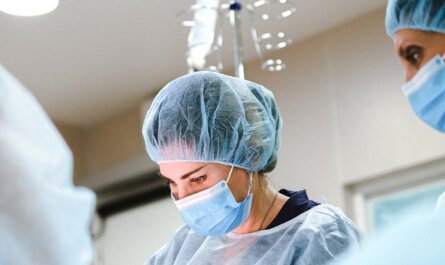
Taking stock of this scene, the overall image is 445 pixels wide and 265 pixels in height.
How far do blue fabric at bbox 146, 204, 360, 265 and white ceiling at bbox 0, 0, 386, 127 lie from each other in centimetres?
178

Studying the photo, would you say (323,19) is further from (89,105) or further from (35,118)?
(35,118)

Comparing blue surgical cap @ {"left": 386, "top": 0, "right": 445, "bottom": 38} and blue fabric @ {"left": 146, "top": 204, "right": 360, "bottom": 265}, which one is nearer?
blue surgical cap @ {"left": 386, "top": 0, "right": 445, "bottom": 38}

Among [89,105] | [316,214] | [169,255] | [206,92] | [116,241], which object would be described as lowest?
[116,241]

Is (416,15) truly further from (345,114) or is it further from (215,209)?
(345,114)

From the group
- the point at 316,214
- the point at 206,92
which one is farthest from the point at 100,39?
the point at 316,214

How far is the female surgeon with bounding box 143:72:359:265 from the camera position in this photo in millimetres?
1752

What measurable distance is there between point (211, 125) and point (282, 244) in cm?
32

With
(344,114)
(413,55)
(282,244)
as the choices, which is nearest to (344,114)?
(344,114)

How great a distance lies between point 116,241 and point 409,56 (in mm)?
3409

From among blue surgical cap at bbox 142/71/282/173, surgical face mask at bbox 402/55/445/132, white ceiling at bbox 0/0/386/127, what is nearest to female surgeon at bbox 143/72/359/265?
blue surgical cap at bbox 142/71/282/173

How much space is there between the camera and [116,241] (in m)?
4.54

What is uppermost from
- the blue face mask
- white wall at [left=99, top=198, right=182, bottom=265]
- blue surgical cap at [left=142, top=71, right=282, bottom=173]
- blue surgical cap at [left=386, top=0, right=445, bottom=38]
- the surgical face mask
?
blue surgical cap at [left=386, top=0, right=445, bottom=38]

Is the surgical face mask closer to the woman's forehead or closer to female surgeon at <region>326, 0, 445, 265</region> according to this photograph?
female surgeon at <region>326, 0, 445, 265</region>

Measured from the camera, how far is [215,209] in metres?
1.75
